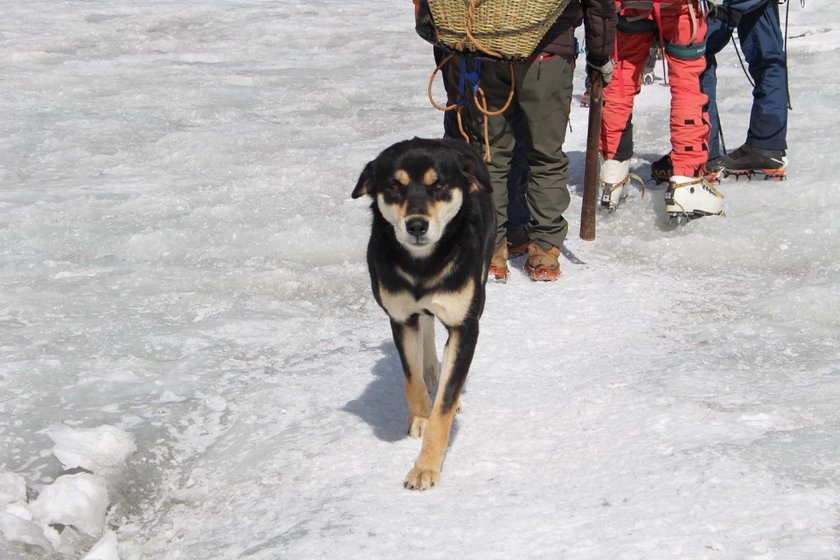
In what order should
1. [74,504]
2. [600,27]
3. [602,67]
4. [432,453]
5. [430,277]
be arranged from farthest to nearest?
[602,67] < [600,27] < [430,277] < [432,453] < [74,504]

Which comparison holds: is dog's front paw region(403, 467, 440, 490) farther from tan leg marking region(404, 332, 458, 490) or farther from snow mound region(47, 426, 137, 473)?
snow mound region(47, 426, 137, 473)

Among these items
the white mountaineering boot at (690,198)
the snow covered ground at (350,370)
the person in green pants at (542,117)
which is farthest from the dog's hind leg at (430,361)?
the white mountaineering boot at (690,198)

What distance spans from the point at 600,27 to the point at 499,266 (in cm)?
142

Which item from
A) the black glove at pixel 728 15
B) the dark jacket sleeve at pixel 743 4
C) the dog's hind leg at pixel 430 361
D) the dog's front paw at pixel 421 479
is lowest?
the dog's hind leg at pixel 430 361

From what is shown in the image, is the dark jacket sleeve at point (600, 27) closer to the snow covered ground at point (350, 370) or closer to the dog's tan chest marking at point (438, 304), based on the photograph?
the snow covered ground at point (350, 370)

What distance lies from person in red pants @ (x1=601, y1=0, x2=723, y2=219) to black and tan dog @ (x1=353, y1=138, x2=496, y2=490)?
273 centimetres

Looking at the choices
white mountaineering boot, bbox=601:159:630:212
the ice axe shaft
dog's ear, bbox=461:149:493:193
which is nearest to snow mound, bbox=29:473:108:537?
dog's ear, bbox=461:149:493:193

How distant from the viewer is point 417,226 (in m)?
3.36

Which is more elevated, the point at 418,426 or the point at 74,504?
the point at 74,504

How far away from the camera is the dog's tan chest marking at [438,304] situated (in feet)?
11.5

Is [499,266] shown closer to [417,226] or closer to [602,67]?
[602,67]

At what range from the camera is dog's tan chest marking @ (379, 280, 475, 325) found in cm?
349

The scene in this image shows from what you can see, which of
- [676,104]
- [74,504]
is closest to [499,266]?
[676,104]

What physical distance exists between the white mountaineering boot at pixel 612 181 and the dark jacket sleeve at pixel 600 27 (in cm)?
114
